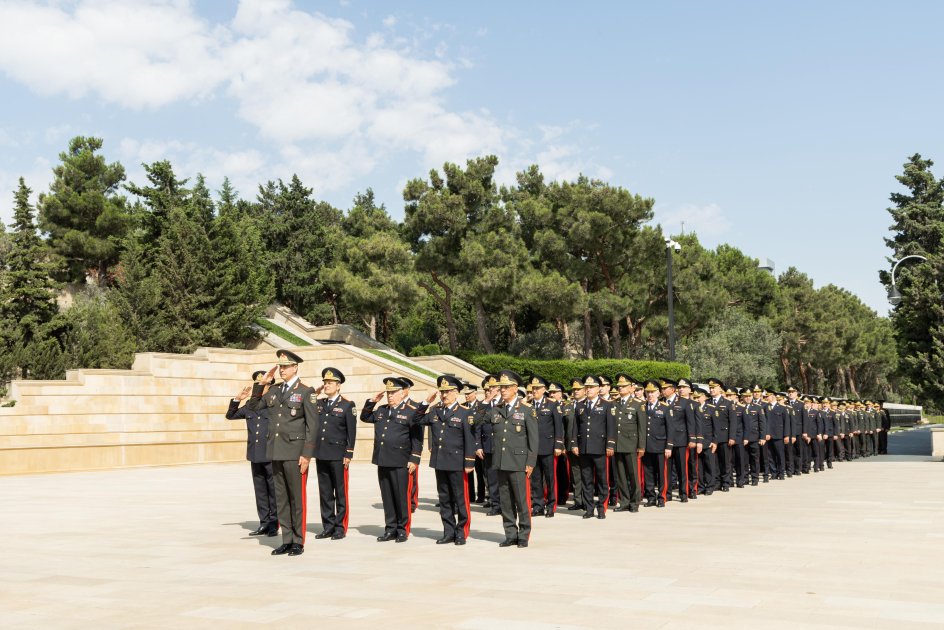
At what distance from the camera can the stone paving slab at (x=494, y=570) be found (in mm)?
6293

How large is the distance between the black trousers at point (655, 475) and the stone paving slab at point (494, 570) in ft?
2.73

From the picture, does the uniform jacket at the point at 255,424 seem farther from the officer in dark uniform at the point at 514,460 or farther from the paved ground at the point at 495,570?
the officer in dark uniform at the point at 514,460

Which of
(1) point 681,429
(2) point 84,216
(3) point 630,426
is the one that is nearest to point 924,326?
(1) point 681,429

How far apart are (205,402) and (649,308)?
74.9ft

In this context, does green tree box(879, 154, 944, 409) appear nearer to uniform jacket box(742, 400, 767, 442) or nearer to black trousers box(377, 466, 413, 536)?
uniform jacket box(742, 400, 767, 442)

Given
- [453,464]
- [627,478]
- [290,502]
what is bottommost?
[627,478]

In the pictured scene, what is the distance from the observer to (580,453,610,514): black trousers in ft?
40.9

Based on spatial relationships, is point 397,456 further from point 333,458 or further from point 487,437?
point 487,437

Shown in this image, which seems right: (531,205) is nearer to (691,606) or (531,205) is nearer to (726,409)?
(726,409)

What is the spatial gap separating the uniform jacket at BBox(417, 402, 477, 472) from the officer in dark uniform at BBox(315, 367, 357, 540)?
0.97 m

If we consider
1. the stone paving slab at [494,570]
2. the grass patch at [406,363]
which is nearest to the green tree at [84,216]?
the grass patch at [406,363]

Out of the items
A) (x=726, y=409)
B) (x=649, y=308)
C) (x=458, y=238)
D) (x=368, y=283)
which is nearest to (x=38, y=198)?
(x=368, y=283)

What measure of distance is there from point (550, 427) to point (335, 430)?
136 inches

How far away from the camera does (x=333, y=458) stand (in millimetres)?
10398
